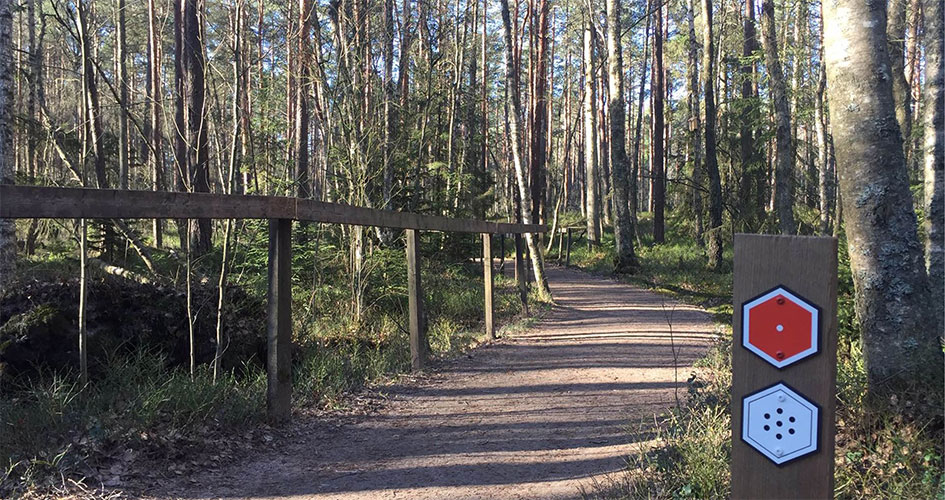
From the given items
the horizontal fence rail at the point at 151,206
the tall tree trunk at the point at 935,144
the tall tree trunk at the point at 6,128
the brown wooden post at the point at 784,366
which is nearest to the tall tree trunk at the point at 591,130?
the tall tree trunk at the point at 935,144

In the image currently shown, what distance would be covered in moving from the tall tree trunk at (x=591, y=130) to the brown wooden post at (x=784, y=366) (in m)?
20.4

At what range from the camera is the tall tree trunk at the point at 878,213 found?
421cm

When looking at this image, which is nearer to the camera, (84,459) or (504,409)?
(84,459)

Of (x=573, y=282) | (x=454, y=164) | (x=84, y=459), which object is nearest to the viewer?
(x=84, y=459)

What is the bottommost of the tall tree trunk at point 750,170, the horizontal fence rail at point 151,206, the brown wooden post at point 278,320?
the brown wooden post at point 278,320

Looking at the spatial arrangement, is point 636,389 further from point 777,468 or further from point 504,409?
point 777,468

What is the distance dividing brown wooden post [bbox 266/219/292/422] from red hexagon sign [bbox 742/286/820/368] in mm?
3753

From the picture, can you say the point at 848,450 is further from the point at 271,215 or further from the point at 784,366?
the point at 271,215

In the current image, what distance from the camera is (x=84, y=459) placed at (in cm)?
365

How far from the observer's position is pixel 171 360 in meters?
6.41

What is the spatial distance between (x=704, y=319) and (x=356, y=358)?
6.74 meters

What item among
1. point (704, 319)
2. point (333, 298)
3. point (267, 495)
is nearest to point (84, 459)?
point (267, 495)

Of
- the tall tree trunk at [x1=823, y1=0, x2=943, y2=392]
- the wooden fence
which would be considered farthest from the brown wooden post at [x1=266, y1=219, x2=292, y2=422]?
the tall tree trunk at [x1=823, y1=0, x2=943, y2=392]

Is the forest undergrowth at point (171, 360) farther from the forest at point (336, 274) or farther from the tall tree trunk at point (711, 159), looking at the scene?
the tall tree trunk at point (711, 159)
